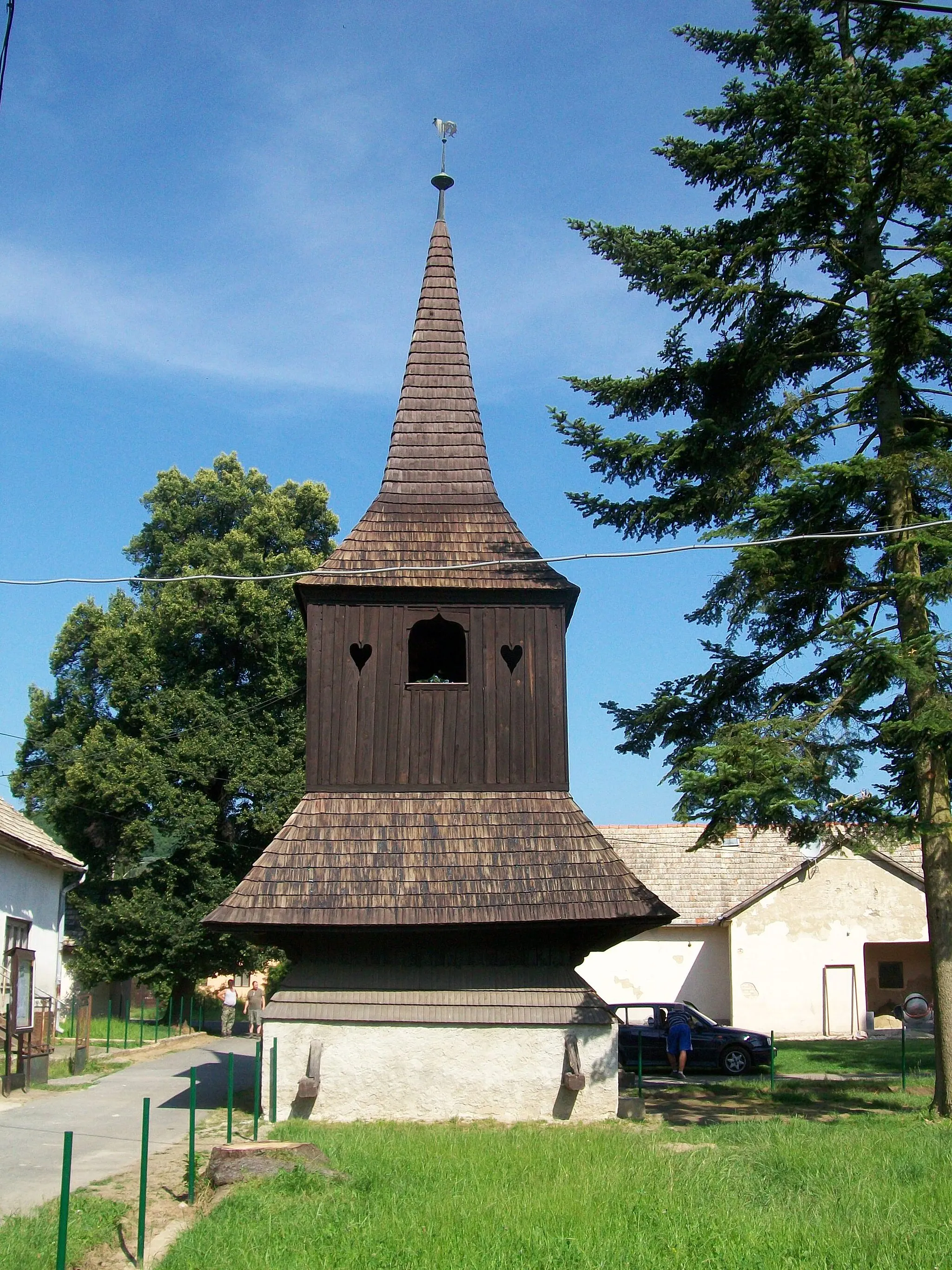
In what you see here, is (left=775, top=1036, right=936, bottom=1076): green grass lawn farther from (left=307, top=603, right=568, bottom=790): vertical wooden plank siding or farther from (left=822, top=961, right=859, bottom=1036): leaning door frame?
(left=307, top=603, right=568, bottom=790): vertical wooden plank siding

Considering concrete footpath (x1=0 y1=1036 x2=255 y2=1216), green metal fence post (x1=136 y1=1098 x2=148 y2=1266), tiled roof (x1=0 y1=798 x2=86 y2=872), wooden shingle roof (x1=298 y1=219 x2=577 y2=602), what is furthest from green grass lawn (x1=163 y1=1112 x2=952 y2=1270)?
tiled roof (x1=0 y1=798 x2=86 y2=872)

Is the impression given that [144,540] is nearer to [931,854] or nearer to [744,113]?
[744,113]

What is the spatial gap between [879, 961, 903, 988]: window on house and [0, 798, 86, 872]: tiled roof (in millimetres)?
21456

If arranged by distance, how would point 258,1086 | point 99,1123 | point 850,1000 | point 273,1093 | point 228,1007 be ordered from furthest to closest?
point 850,1000
point 228,1007
point 99,1123
point 273,1093
point 258,1086

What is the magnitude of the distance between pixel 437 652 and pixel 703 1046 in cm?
932

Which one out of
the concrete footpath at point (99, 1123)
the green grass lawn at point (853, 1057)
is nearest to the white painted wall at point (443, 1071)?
the concrete footpath at point (99, 1123)

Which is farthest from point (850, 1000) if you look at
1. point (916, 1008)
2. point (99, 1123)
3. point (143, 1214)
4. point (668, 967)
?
point (143, 1214)

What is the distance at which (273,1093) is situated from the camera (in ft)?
44.2

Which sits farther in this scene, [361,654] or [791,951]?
[791,951]

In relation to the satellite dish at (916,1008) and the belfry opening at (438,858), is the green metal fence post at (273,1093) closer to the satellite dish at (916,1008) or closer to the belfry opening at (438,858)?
the belfry opening at (438,858)

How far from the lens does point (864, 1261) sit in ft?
23.2

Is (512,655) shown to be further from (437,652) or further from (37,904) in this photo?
(37,904)

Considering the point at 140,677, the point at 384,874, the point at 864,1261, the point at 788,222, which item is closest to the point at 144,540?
the point at 140,677

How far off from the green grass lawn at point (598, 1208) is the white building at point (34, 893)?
12983mm
